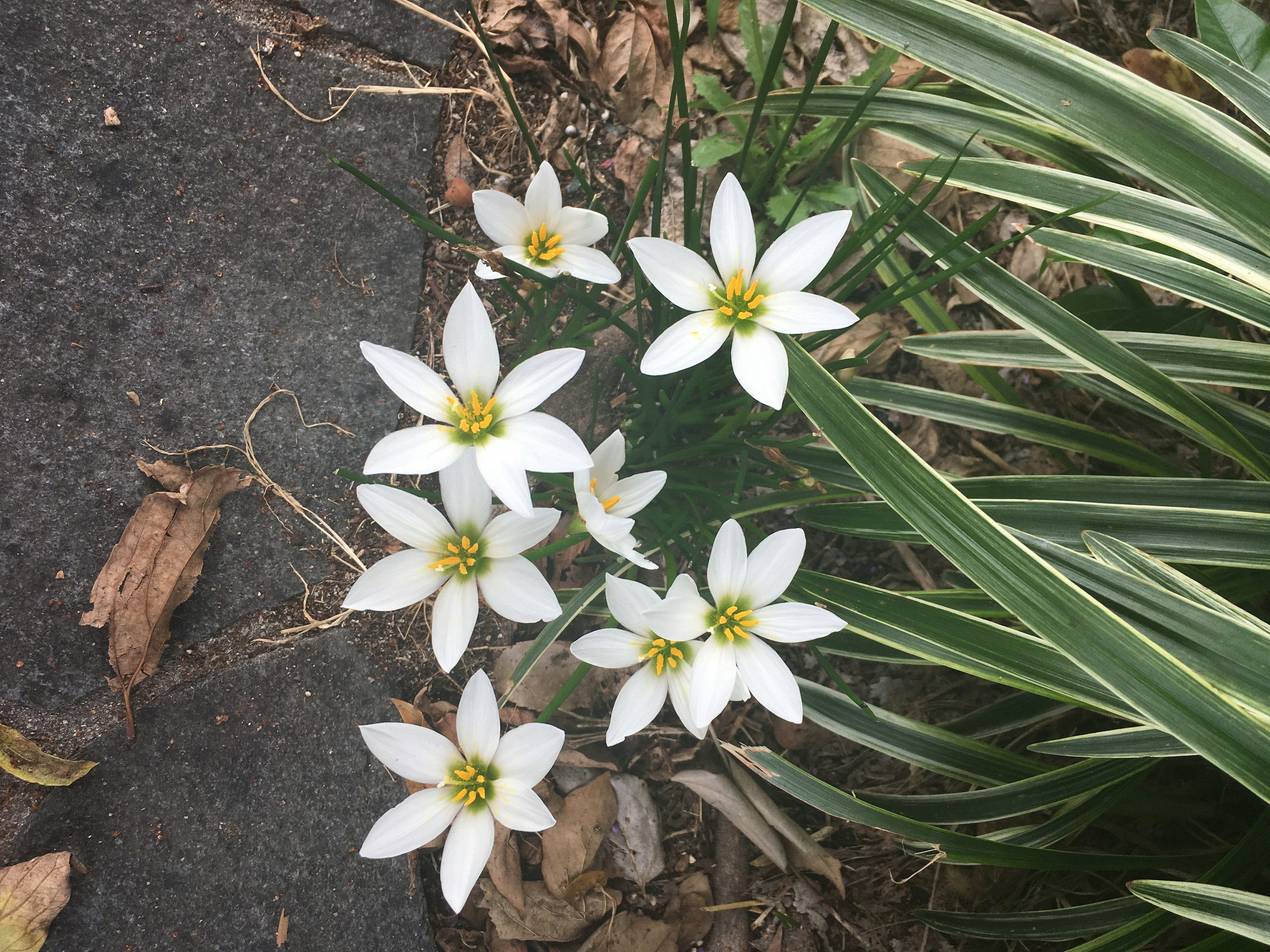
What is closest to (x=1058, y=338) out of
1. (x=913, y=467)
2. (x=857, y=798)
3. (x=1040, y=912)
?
(x=913, y=467)

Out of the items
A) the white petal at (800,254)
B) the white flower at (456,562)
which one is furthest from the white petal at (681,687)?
the white petal at (800,254)

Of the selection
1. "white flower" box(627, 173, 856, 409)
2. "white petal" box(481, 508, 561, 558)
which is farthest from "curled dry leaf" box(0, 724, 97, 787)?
"white flower" box(627, 173, 856, 409)

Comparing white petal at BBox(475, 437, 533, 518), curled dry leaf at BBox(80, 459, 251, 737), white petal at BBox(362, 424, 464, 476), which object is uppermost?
white petal at BBox(475, 437, 533, 518)

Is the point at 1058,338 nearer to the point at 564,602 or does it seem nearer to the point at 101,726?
the point at 564,602

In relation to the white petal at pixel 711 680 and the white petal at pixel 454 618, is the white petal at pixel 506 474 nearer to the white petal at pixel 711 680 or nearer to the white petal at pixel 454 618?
the white petal at pixel 454 618

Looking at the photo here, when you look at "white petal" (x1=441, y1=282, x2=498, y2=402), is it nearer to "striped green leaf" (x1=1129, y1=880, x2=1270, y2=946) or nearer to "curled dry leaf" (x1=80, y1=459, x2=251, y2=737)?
"curled dry leaf" (x1=80, y1=459, x2=251, y2=737)

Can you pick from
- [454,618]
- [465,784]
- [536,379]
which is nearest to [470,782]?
[465,784]

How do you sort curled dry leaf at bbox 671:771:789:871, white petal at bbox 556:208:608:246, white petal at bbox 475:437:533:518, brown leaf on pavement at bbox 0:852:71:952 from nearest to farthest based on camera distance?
white petal at bbox 475:437:533:518
white petal at bbox 556:208:608:246
brown leaf on pavement at bbox 0:852:71:952
curled dry leaf at bbox 671:771:789:871
